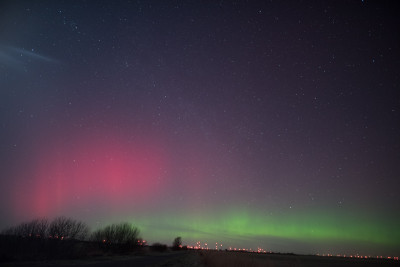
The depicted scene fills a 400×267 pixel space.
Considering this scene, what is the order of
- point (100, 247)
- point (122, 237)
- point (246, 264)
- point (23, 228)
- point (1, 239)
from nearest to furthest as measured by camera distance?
point (246, 264) → point (1, 239) → point (23, 228) → point (100, 247) → point (122, 237)

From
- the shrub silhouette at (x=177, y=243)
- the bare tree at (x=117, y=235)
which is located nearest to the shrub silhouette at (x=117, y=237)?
the bare tree at (x=117, y=235)

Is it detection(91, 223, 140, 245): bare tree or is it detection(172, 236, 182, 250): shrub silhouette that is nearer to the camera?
detection(91, 223, 140, 245): bare tree

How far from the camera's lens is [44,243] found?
1384 inches

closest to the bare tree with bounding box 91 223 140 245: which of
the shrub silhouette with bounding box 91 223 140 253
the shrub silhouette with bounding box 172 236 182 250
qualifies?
the shrub silhouette with bounding box 91 223 140 253

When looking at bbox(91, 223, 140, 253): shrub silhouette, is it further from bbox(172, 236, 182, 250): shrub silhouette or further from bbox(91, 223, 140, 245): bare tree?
bbox(172, 236, 182, 250): shrub silhouette

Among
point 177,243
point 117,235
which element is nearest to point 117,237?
point 117,235

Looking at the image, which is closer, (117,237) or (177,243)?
(117,237)

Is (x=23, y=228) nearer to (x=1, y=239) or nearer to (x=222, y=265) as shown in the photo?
(x=1, y=239)

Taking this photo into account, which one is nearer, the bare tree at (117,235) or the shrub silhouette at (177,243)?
the bare tree at (117,235)

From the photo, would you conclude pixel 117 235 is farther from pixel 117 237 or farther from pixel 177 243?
pixel 177 243

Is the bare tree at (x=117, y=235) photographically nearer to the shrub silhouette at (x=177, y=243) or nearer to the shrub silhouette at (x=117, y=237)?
the shrub silhouette at (x=117, y=237)

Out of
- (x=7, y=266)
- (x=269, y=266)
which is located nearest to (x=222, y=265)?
(x=269, y=266)

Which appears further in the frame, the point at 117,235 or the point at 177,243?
the point at 177,243

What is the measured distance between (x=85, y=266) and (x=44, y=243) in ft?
57.2
